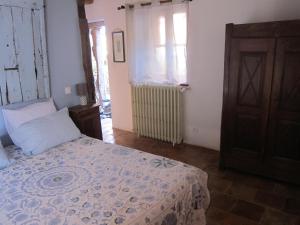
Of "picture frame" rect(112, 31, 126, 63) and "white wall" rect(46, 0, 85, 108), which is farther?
"picture frame" rect(112, 31, 126, 63)

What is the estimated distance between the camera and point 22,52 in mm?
2623

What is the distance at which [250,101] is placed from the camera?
2.73 m

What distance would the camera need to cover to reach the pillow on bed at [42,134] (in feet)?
7.54

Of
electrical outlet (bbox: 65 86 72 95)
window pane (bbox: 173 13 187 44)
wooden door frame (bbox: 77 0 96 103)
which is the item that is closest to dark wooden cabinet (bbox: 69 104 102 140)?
electrical outlet (bbox: 65 86 72 95)

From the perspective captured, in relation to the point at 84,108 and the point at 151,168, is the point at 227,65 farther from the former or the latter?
the point at 84,108

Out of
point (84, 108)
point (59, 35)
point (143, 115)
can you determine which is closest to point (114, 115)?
point (143, 115)

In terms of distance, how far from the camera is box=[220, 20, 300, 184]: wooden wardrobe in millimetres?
2459

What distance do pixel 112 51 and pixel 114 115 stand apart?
3.98 ft

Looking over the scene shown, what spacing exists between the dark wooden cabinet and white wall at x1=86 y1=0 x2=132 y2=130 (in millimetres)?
1249

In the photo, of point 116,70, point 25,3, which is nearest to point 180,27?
point 116,70

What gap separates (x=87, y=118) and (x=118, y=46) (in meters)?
1.66

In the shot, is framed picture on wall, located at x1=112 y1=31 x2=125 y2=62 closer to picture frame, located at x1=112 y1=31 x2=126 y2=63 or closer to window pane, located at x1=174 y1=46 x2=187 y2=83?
picture frame, located at x1=112 y1=31 x2=126 y2=63

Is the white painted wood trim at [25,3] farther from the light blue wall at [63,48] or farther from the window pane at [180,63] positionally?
the window pane at [180,63]

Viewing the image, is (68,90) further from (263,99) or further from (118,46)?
(263,99)
